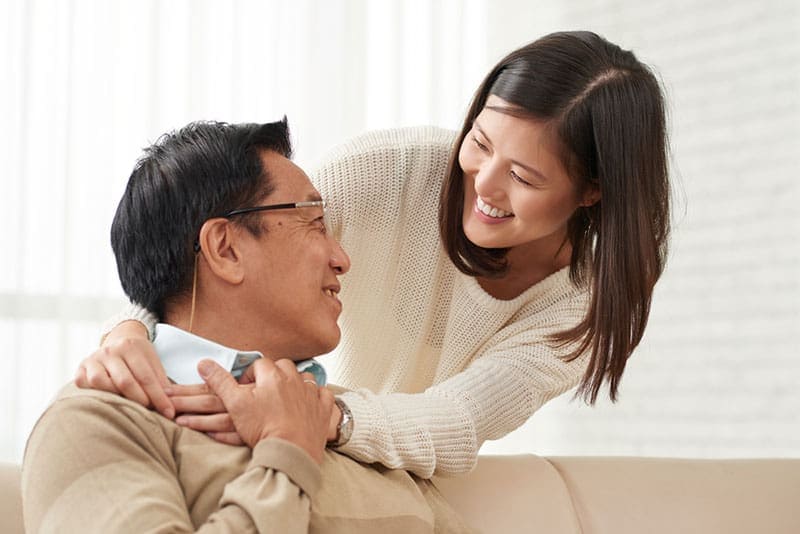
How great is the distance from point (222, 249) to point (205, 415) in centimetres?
28

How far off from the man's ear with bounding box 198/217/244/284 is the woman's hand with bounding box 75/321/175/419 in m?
0.18

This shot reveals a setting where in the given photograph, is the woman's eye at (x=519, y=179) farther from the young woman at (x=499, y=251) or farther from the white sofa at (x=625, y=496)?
the white sofa at (x=625, y=496)

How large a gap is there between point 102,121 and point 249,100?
0.51 meters

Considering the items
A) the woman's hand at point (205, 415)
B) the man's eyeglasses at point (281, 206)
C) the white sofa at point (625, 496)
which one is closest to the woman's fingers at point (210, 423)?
the woman's hand at point (205, 415)

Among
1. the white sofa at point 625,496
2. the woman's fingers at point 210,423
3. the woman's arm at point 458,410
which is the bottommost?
the white sofa at point 625,496

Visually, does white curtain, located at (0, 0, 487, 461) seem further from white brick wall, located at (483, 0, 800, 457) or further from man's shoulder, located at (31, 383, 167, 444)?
man's shoulder, located at (31, 383, 167, 444)

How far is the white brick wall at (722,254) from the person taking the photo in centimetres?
356

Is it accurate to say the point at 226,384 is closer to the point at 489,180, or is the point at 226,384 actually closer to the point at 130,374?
the point at 130,374

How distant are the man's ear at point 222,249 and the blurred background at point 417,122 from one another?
155 cm

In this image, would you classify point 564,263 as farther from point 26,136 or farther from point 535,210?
point 26,136

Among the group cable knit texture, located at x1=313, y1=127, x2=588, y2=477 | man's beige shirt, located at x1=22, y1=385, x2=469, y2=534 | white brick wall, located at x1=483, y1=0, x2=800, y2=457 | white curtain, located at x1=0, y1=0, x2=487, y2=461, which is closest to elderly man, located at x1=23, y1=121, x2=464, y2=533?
man's beige shirt, located at x1=22, y1=385, x2=469, y2=534

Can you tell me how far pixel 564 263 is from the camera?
2.13 meters

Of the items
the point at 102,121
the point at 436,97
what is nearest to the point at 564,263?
the point at 102,121

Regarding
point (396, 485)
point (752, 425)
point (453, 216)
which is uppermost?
point (453, 216)
